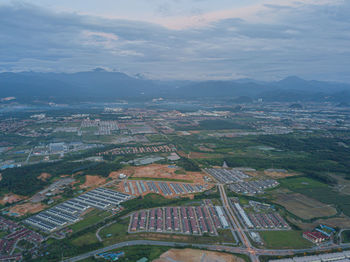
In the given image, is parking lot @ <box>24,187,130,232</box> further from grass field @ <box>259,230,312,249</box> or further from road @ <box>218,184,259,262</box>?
grass field @ <box>259,230,312,249</box>

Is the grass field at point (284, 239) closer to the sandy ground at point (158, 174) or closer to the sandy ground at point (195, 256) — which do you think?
the sandy ground at point (195, 256)

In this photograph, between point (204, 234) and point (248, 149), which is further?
point (248, 149)

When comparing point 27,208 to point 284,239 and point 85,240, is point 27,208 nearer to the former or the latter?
point 85,240

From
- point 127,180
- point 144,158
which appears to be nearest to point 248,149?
point 144,158

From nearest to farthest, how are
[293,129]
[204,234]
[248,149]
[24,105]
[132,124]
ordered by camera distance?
[204,234] < [248,149] < [293,129] < [132,124] < [24,105]

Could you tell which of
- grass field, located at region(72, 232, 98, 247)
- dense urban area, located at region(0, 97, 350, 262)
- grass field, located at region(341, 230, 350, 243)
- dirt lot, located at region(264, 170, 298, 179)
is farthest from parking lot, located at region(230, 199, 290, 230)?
grass field, located at region(72, 232, 98, 247)

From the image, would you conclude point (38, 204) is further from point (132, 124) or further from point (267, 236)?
point (132, 124)
